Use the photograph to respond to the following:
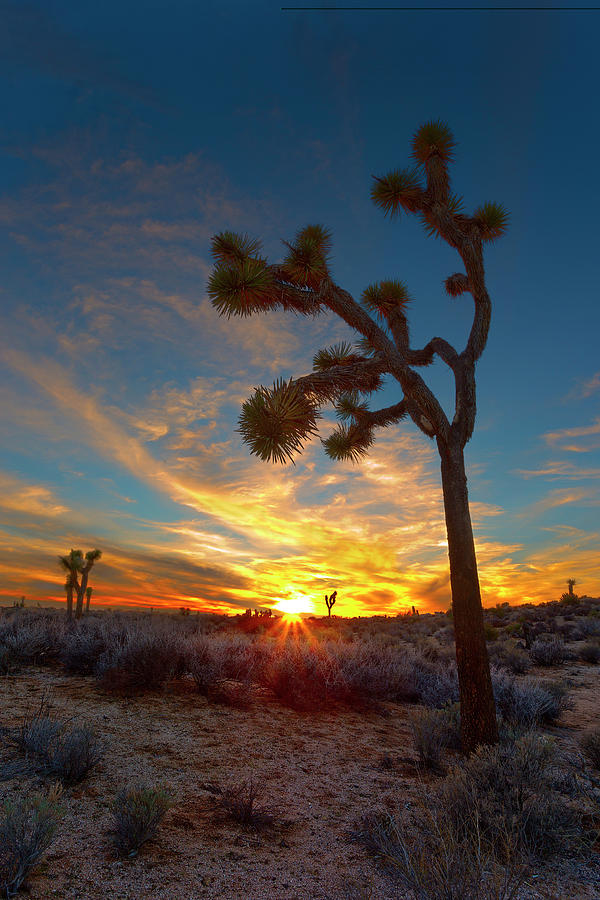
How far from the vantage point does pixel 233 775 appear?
5.32m

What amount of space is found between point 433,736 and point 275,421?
461 cm

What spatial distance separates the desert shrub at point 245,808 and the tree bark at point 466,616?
2813mm

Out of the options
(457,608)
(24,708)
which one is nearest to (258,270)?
(457,608)

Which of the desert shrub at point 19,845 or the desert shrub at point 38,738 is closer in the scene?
the desert shrub at point 19,845

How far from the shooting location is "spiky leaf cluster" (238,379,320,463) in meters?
6.51

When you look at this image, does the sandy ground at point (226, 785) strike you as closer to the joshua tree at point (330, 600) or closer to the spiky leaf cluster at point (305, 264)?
the spiky leaf cluster at point (305, 264)

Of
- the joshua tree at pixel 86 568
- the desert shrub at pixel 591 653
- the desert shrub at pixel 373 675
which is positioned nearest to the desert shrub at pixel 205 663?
the desert shrub at pixel 373 675

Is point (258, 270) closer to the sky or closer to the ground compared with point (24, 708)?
closer to the sky

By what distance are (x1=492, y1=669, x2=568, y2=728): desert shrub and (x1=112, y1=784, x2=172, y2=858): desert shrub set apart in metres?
5.80

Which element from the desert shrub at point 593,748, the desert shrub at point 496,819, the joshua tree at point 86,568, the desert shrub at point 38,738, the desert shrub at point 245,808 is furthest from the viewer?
the joshua tree at point 86,568

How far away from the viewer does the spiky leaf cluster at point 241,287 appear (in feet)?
23.0

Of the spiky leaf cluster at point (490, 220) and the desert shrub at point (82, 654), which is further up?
the spiky leaf cluster at point (490, 220)

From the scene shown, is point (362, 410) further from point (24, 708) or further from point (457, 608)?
A: point (24, 708)

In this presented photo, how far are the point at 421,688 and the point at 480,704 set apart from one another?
163 inches
